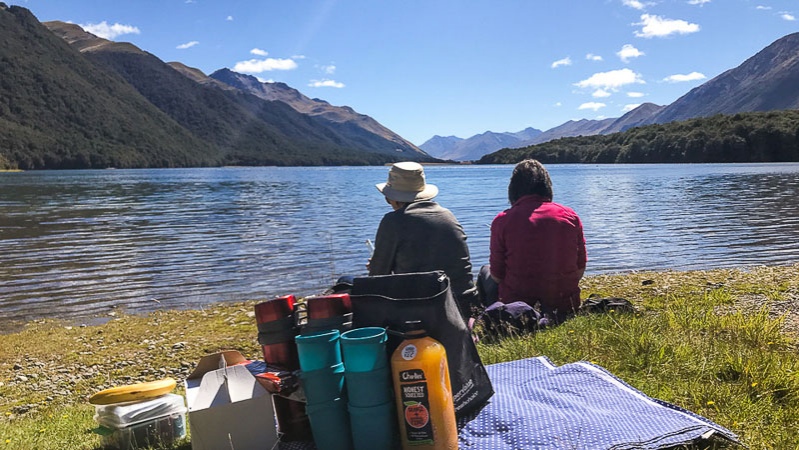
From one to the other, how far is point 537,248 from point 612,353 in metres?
1.78

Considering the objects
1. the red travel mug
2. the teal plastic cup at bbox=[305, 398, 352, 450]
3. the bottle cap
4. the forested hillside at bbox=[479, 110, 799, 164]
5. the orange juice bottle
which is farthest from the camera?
the forested hillside at bbox=[479, 110, 799, 164]

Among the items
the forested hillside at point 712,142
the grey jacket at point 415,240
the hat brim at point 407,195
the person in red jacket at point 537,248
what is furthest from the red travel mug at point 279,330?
the forested hillside at point 712,142

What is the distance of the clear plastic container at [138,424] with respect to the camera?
4.56m

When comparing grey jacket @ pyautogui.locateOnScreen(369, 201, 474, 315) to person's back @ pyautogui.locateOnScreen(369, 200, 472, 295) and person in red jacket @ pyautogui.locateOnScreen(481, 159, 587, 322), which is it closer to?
person's back @ pyautogui.locateOnScreen(369, 200, 472, 295)

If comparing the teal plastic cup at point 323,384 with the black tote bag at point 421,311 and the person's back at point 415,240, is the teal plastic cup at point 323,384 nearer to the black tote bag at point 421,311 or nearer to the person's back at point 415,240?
the black tote bag at point 421,311

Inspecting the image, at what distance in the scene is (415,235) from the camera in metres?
5.86

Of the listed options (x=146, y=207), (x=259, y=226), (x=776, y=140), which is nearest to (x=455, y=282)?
(x=259, y=226)

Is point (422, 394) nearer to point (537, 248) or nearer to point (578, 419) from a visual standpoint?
point (578, 419)

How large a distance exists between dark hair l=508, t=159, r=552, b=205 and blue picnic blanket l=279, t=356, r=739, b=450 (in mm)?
2767

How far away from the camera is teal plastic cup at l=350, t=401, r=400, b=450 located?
12.2ft

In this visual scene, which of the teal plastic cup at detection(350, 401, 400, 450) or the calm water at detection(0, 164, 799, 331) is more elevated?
the teal plastic cup at detection(350, 401, 400, 450)

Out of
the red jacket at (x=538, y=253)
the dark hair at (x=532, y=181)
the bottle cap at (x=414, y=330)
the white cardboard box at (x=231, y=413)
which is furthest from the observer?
the dark hair at (x=532, y=181)

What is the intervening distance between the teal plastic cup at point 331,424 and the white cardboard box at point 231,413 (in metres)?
0.42

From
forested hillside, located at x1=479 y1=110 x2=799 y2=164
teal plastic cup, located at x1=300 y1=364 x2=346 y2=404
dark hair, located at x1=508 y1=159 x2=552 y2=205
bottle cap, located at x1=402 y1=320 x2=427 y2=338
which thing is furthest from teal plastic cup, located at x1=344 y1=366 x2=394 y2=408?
forested hillside, located at x1=479 y1=110 x2=799 y2=164
